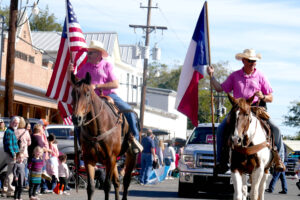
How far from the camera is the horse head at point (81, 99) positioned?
35.3 ft

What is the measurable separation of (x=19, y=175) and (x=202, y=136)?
6.87 metres

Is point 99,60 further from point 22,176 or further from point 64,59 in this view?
point 22,176

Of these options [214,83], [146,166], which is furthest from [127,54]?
[214,83]

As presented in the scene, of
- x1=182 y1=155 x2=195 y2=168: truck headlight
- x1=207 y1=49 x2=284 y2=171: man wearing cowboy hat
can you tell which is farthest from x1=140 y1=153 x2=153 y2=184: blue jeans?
x1=207 y1=49 x2=284 y2=171: man wearing cowboy hat

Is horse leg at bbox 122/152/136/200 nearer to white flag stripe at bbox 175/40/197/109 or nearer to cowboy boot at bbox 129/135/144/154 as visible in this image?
cowboy boot at bbox 129/135/144/154

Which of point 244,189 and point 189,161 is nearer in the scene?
point 244,189

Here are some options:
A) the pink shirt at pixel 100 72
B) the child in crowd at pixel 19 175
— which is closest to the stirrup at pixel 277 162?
the pink shirt at pixel 100 72

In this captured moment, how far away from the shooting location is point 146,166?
25.8 m

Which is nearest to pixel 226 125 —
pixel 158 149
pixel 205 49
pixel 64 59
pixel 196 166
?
pixel 205 49

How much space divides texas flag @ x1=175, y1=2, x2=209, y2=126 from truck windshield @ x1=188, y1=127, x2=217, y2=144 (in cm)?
671

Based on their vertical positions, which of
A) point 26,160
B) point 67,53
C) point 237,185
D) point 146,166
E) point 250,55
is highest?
point 67,53

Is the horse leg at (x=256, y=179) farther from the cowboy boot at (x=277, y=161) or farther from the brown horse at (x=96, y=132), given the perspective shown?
the brown horse at (x=96, y=132)

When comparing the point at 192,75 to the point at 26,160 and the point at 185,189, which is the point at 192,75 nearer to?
the point at 26,160

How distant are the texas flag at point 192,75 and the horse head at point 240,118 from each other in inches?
104
